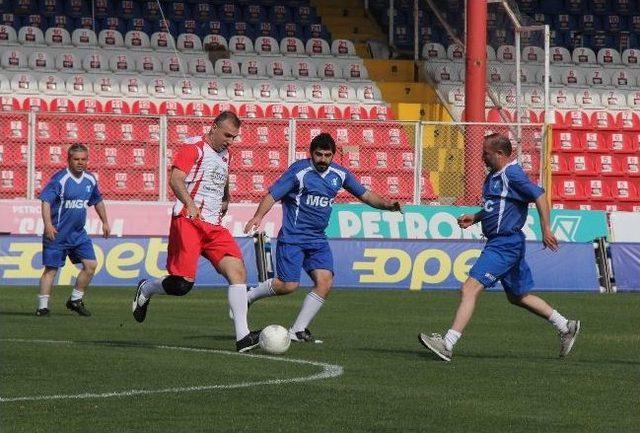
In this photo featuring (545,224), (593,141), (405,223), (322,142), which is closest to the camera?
(545,224)

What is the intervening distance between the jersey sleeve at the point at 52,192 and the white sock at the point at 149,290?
473 centimetres

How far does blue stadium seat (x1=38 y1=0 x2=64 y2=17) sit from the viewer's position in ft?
113

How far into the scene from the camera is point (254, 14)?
3666 cm

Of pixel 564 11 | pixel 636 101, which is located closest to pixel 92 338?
pixel 636 101

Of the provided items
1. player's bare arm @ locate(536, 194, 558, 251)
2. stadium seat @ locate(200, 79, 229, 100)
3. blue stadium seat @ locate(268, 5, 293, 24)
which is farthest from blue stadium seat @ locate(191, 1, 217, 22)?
player's bare arm @ locate(536, 194, 558, 251)

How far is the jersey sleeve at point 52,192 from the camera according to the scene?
18.5m

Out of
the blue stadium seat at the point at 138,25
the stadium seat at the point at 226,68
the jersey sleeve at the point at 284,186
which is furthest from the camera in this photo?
the blue stadium seat at the point at 138,25

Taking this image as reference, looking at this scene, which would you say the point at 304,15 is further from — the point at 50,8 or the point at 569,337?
the point at 569,337

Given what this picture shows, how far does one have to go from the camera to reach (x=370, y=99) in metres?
34.2

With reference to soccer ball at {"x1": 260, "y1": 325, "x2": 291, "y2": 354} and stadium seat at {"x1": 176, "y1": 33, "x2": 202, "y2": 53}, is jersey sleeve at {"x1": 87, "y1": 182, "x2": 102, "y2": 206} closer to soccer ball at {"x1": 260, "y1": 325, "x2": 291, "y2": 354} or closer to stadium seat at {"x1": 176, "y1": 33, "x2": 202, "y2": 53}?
soccer ball at {"x1": 260, "y1": 325, "x2": 291, "y2": 354}

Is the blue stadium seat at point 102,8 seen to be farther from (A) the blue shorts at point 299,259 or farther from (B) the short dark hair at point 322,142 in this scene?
(B) the short dark hair at point 322,142

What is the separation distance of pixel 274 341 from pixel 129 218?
49.3ft

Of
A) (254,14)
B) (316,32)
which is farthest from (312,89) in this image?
(254,14)

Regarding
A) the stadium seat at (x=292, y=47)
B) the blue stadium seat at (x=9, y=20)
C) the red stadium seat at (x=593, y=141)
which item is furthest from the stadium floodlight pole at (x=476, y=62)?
the blue stadium seat at (x=9, y=20)
